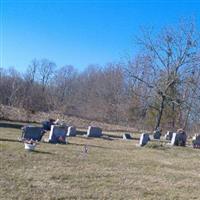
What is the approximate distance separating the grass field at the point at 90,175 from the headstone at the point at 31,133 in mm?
1435

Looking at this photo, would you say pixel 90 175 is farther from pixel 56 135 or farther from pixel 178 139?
pixel 178 139

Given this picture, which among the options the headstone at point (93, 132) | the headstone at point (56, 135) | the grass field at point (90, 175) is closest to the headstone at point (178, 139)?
the headstone at point (93, 132)

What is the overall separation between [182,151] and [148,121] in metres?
20.9

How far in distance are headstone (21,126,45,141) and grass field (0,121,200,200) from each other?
1435mm

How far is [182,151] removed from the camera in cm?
1759

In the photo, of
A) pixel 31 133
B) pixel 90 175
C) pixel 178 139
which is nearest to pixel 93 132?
pixel 178 139

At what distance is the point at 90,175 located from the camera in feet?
31.1

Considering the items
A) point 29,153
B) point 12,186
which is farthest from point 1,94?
point 12,186

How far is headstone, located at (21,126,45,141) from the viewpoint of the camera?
15.1 m

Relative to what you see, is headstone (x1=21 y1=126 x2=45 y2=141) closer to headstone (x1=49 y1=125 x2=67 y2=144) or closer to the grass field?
headstone (x1=49 y1=125 x2=67 y2=144)

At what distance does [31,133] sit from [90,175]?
618cm

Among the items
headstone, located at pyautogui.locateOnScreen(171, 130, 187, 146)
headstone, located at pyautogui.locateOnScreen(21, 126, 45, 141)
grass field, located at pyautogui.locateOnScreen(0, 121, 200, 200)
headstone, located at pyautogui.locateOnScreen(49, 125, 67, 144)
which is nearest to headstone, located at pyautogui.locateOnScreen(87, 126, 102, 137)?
headstone, located at pyautogui.locateOnScreen(171, 130, 187, 146)

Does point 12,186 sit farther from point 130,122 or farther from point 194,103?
point 130,122

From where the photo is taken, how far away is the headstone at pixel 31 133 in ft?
49.6
